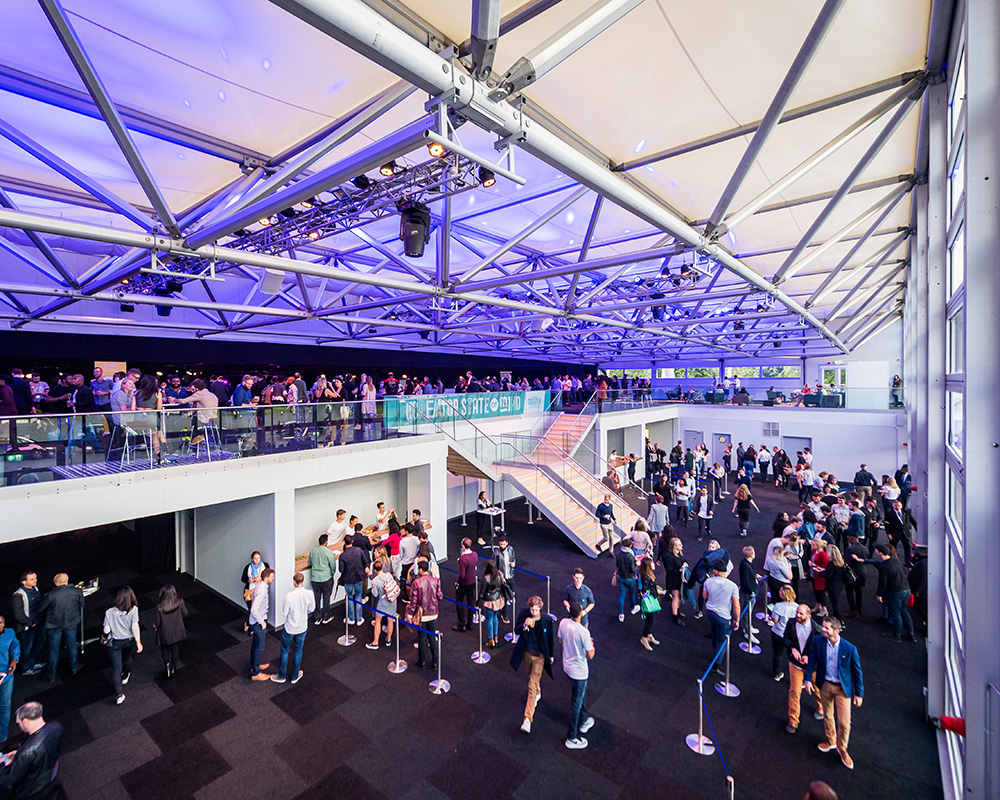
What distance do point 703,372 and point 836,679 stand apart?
39.7 metres

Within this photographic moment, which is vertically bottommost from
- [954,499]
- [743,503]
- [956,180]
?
[743,503]

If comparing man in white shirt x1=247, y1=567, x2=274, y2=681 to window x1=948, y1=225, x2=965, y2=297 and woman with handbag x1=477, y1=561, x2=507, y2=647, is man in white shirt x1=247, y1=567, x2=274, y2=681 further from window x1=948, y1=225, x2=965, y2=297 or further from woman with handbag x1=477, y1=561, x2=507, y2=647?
window x1=948, y1=225, x2=965, y2=297

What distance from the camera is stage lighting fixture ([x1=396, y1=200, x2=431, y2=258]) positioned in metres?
6.67

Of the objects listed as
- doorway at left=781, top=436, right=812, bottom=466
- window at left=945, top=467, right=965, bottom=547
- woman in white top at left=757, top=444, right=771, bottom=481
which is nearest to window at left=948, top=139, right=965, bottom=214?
window at left=945, top=467, right=965, bottom=547

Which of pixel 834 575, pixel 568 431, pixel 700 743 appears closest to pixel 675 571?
pixel 834 575

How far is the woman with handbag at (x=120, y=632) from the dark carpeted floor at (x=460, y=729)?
0.36m

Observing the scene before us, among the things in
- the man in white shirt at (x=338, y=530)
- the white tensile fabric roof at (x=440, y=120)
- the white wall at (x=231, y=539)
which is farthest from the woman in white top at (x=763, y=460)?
the white wall at (x=231, y=539)

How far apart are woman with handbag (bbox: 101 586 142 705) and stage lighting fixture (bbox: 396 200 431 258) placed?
6131 millimetres

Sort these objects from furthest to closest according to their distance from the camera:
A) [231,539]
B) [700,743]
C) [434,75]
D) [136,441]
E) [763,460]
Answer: [763,460]
[231,539]
[136,441]
[700,743]
[434,75]

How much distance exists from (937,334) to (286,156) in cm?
872

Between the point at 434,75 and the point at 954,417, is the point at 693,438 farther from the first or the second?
the point at 434,75

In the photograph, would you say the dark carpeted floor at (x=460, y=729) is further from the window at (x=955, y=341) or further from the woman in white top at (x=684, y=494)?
the woman in white top at (x=684, y=494)

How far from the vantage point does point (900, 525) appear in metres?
10.6

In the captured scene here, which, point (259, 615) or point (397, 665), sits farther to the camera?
point (397, 665)
